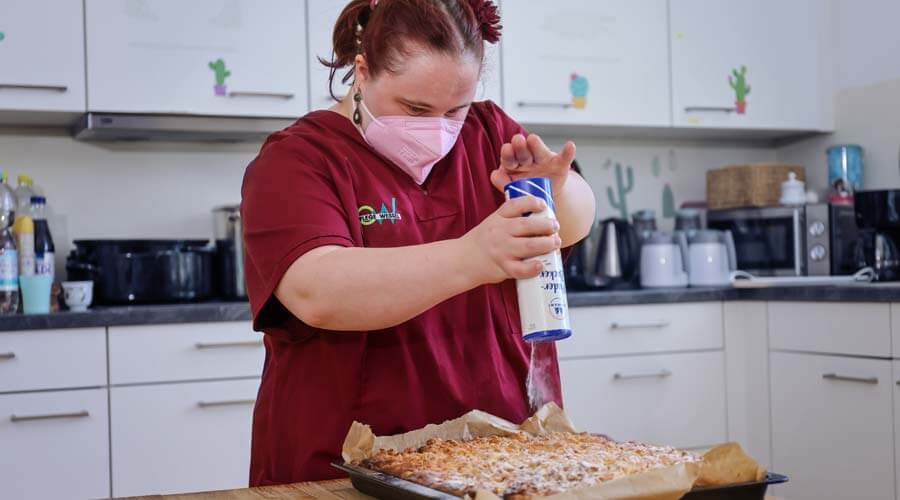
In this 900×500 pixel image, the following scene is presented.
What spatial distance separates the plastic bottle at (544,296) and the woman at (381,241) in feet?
0.35

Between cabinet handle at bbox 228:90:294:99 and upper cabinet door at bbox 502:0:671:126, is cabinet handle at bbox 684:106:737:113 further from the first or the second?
cabinet handle at bbox 228:90:294:99

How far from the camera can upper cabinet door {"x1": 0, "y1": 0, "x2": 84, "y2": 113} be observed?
2.53m

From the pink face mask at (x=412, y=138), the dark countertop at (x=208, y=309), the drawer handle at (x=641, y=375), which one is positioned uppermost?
the pink face mask at (x=412, y=138)

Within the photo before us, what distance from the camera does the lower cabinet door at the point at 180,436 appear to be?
239cm

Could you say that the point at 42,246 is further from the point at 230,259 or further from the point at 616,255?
the point at 616,255

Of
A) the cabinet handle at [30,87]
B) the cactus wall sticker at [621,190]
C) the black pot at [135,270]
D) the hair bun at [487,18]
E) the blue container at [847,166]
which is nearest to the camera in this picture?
the hair bun at [487,18]

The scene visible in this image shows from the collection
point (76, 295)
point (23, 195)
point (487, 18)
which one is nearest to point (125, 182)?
point (23, 195)

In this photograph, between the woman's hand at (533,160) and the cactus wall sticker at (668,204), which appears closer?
the woman's hand at (533,160)

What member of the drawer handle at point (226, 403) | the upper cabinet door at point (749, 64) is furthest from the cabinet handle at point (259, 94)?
the upper cabinet door at point (749, 64)

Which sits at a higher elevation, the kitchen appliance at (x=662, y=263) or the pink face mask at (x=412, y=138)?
the pink face mask at (x=412, y=138)


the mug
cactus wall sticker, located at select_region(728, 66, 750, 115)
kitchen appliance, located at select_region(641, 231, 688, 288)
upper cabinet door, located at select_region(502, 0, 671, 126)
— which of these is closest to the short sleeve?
the mug

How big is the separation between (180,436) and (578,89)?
1.53 m

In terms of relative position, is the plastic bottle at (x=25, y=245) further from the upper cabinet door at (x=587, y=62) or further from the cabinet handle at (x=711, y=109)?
the cabinet handle at (x=711, y=109)

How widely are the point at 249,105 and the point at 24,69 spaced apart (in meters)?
0.56
